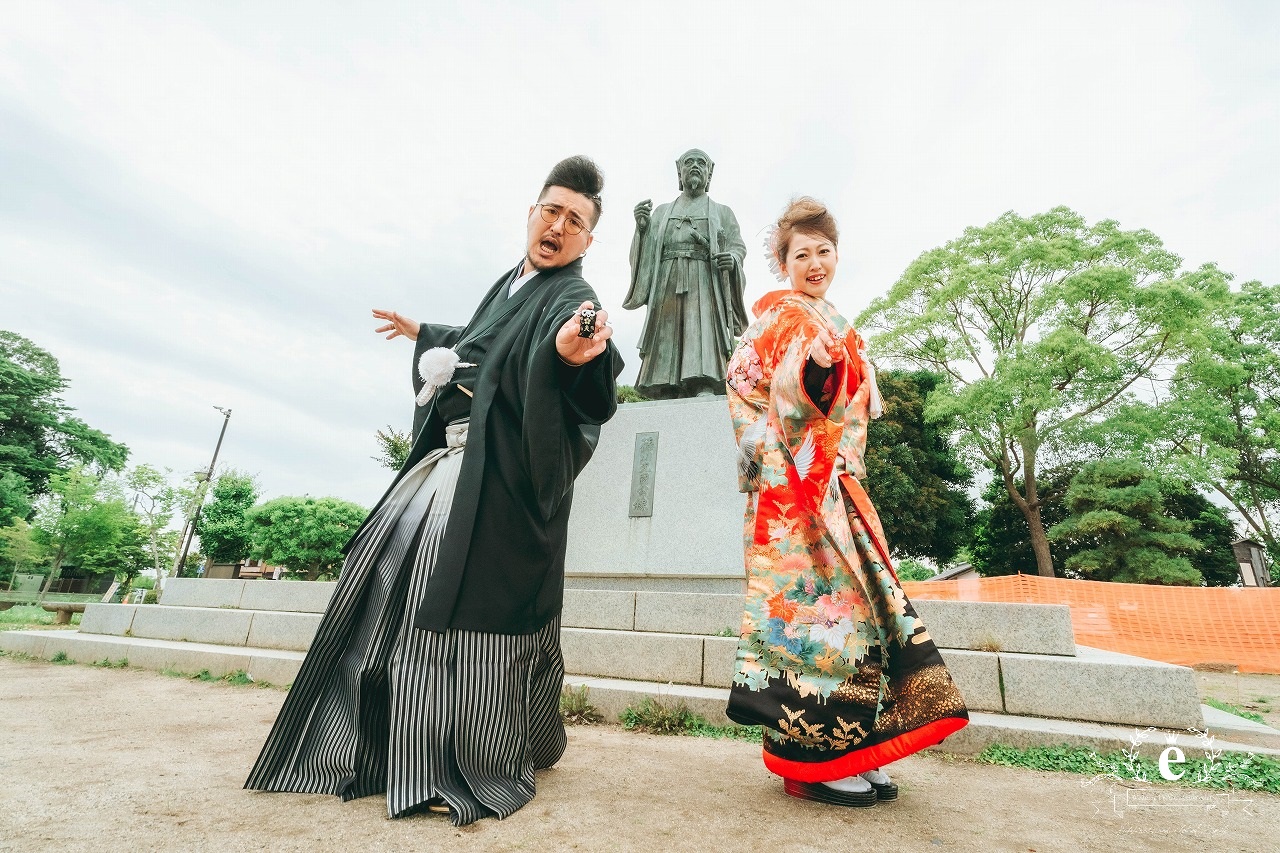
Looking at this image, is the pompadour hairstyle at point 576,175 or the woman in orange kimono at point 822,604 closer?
the woman in orange kimono at point 822,604

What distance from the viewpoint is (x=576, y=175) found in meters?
2.31

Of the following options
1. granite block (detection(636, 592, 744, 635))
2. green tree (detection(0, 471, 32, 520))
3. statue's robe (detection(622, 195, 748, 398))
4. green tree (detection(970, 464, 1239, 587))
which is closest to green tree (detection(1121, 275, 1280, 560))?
green tree (detection(970, 464, 1239, 587))

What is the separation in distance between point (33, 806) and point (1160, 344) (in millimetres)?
20210

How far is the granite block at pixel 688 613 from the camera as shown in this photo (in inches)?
149

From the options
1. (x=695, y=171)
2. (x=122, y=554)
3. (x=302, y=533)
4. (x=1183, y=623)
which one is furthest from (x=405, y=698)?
(x=122, y=554)

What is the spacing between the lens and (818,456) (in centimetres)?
217

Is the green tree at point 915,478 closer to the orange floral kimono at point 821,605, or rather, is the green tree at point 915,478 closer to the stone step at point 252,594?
the stone step at point 252,594

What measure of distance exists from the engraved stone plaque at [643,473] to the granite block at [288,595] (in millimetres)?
2662

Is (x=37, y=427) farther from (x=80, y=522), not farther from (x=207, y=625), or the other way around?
(x=207, y=625)

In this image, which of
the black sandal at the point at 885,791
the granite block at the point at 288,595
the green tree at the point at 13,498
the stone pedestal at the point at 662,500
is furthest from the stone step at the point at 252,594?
the green tree at the point at 13,498

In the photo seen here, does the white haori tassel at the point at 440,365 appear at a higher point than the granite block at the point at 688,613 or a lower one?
higher

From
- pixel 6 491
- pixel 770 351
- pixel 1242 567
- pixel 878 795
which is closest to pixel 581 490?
pixel 770 351

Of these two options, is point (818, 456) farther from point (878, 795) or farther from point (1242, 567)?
point (1242, 567)

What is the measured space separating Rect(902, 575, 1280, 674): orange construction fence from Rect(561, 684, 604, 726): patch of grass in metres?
5.29
